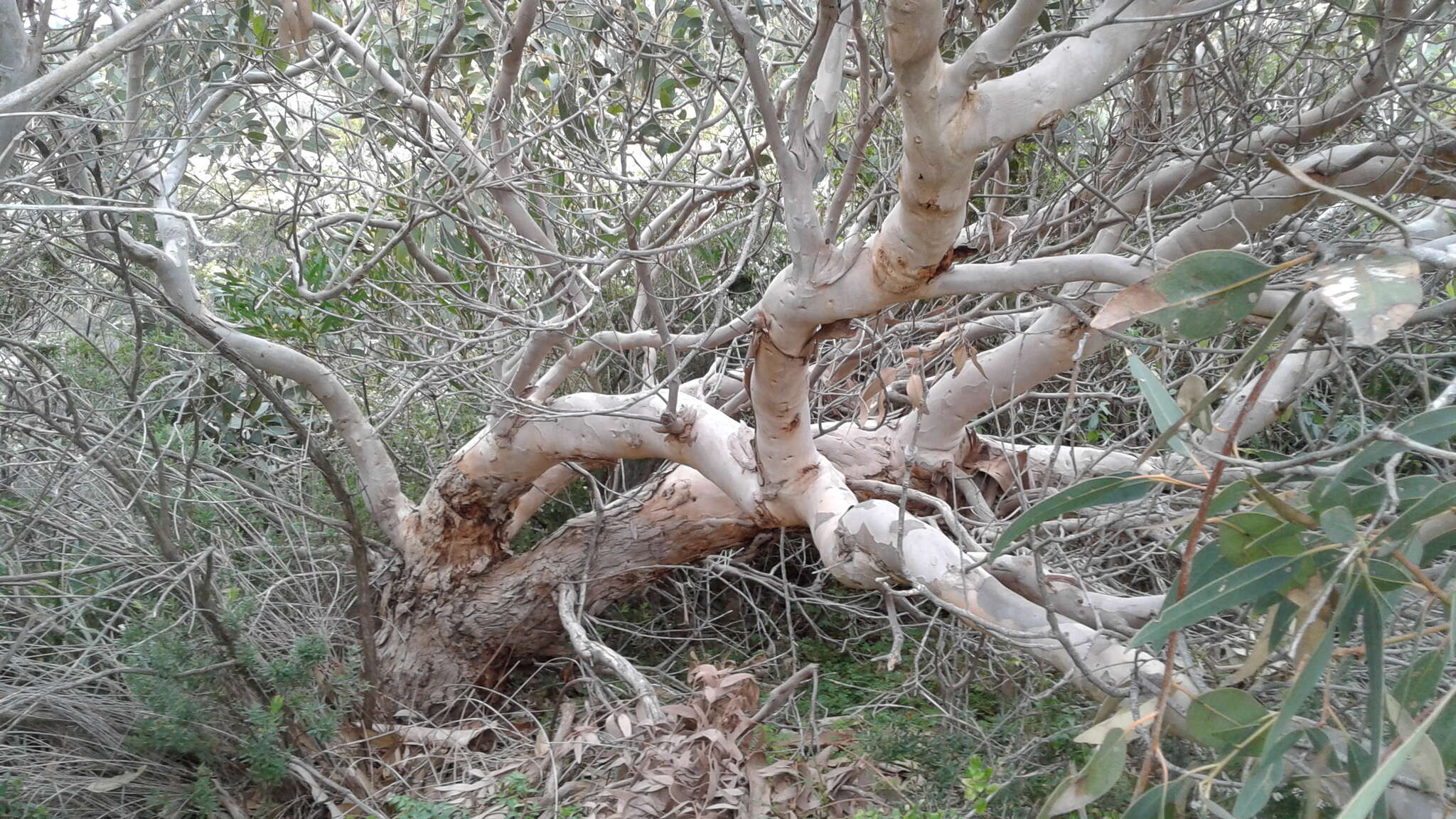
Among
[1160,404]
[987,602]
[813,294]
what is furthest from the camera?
[813,294]

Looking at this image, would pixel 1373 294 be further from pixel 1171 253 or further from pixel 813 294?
pixel 1171 253

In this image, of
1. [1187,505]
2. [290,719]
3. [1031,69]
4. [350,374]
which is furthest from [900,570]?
[350,374]

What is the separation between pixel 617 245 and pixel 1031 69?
7.48 feet

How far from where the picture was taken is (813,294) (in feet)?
8.85

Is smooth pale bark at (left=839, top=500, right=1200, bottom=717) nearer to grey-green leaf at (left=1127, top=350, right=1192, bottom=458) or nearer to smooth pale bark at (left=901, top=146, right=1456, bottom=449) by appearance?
smooth pale bark at (left=901, top=146, right=1456, bottom=449)

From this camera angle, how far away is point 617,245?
4.01 metres

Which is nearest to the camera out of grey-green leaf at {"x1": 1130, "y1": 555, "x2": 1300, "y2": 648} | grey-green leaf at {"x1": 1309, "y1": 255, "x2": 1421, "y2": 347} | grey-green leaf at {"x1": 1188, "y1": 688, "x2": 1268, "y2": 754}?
grey-green leaf at {"x1": 1309, "y1": 255, "x2": 1421, "y2": 347}

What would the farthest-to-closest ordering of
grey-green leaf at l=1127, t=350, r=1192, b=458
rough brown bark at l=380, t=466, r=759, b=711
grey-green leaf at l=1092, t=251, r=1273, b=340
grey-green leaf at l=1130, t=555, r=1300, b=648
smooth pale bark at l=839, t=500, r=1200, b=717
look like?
rough brown bark at l=380, t=466, r=759, b=711, smooth pale bark at l=839, t=500, r=1200, b=717, grey-green leaf at l=1127, t=350, r=1192, b=458, grey-green leaf at l=1130, t=555, r=1300, b=648, grey-green leaf at l=1092, t=251, r=1273, b=340

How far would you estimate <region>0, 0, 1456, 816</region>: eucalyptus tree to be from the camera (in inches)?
64.0

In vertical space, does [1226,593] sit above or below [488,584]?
above

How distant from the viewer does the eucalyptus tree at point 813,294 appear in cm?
163

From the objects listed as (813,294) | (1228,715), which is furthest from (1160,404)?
(813,294)

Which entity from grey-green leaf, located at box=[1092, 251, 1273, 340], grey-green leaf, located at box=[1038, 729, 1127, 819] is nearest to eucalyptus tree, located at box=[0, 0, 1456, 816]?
grey-green leaf, located at box=[1092, 251, 1273, 340]

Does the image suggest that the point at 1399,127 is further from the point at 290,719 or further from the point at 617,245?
the point at 290,719
